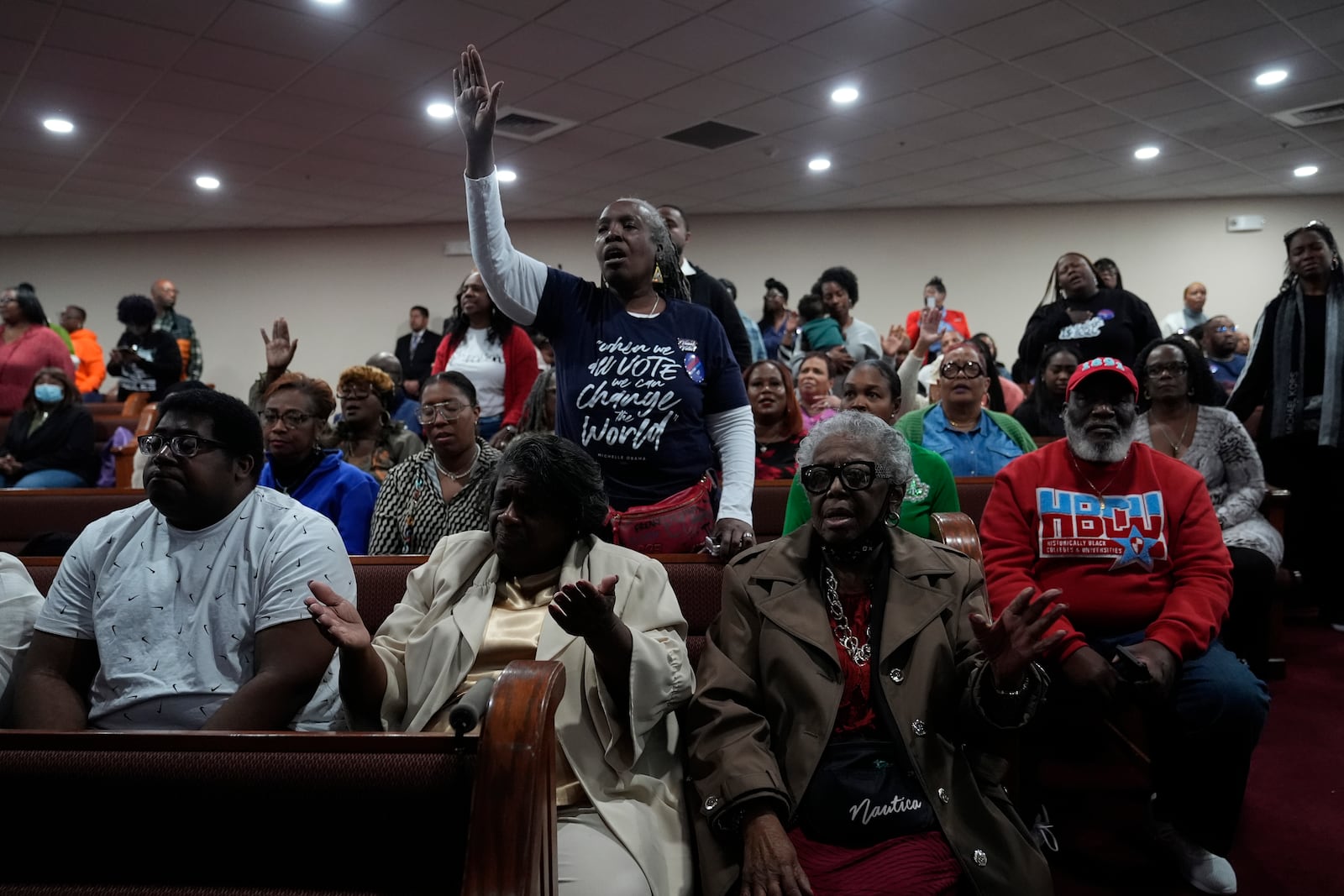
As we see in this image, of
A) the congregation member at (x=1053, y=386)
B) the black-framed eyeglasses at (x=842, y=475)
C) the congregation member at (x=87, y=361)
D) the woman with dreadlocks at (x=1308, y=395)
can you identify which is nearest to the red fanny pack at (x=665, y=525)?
the black-framed eyeglasses at (x=842, y=475)

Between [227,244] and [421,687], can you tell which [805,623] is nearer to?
[421,687]

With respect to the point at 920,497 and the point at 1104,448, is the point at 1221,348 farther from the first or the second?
the point at 920,497

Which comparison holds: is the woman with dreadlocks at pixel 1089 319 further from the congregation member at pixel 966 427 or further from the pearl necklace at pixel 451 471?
the pearl necklace at pixel 451 471

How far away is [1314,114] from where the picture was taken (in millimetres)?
6594

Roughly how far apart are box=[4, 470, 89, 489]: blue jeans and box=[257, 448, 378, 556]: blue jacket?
283cm

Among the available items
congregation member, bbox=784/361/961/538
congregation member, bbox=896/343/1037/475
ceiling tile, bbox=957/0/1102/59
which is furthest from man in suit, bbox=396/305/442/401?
congregation member, bbox=784/361/961/538

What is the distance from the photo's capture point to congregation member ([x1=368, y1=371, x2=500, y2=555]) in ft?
8.36

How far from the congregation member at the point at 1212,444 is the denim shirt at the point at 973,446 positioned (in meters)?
0.45

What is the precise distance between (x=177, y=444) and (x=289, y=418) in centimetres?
102

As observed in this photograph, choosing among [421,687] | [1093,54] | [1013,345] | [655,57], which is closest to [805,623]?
[421,687]

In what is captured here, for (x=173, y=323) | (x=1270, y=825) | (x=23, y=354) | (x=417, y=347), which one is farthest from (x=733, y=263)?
(x=1270, y=825)

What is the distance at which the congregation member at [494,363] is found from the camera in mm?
3588

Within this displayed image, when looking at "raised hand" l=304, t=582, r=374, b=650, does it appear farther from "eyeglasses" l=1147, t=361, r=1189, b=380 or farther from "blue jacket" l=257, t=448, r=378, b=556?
"eyeglasses" l=1147, t=361, r=1189, b=380

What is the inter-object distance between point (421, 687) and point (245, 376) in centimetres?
983
